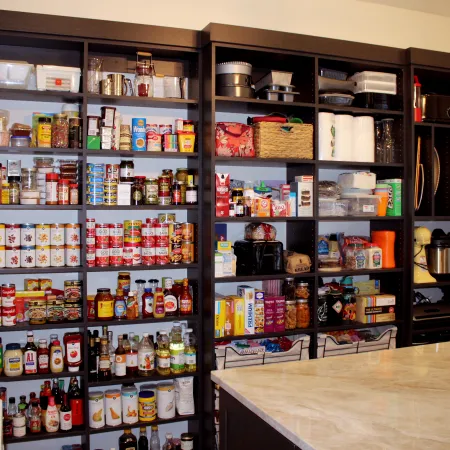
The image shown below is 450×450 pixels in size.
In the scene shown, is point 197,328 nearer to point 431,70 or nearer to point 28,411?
point 28,411

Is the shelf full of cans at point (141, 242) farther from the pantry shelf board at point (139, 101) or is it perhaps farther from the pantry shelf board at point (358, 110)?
the pantry shelf board at point (358, 110)

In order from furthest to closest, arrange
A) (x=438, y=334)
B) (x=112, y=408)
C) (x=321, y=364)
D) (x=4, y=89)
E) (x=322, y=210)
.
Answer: (x=438, y=334) → (x=322, y=210) → (x=112, y=408) → (x=4, y=89) → (x=321, y=364)

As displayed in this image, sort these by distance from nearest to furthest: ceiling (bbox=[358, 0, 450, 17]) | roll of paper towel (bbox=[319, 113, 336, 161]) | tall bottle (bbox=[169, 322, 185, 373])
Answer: tall bottle (bbox=[169, 322, 185, 373]) → roll of paper towel (bbox=[319, 113, 336, 161]) → ceiling (bbox=[358, 0, 450, 17])

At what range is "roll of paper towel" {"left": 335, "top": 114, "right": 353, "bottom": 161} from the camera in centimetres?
320

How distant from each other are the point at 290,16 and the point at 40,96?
1764 mm

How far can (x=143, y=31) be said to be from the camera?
9.04ft

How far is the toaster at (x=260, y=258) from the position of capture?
9.93 ft

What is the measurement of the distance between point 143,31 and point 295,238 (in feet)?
5.11

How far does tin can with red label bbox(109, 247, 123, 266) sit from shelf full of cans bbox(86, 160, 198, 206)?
25cm

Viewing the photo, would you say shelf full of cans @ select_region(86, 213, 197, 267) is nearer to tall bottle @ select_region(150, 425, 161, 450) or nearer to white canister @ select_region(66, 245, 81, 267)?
white canister @ select_region(66, 245, 81, 267)

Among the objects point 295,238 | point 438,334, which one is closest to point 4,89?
point 295,238

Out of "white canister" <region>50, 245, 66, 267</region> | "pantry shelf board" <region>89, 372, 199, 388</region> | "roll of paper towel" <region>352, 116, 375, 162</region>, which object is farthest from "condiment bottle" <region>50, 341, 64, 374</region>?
"roll of paper towel" <region>352, 116, 375, 162</region>

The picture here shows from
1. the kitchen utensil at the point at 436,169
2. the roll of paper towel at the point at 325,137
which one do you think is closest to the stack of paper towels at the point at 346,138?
the roll of paper towel at the point at 325,137

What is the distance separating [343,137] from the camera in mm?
3207
